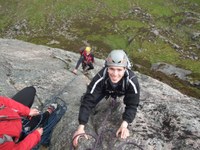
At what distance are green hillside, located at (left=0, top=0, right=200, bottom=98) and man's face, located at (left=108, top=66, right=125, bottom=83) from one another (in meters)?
49.1

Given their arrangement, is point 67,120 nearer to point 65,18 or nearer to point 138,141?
point 138,141

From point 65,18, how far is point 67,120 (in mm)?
69000

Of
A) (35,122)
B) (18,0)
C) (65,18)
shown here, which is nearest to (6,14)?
(18,0)

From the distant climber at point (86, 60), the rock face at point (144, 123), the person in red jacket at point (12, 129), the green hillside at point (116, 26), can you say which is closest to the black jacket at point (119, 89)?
the rock face at point (144, 123)

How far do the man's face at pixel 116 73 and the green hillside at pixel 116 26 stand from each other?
161 ft

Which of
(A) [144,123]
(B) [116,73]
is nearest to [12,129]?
(B) [116,73]

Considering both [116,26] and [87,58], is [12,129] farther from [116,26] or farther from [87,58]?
[116,26]

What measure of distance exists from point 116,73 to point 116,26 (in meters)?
66.3

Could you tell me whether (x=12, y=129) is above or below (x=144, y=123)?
above

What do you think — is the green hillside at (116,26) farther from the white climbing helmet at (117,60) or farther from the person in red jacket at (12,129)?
the person in red jacket at (12,129)

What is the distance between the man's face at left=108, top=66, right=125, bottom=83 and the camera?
9195 mm

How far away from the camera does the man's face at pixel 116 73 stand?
9.20 metres

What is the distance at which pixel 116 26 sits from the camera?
7444 centimetres

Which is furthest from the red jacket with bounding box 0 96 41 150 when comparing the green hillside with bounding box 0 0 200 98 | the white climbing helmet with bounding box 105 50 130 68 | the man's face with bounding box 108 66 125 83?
the green hillside with bounding box 0 0 200 98
